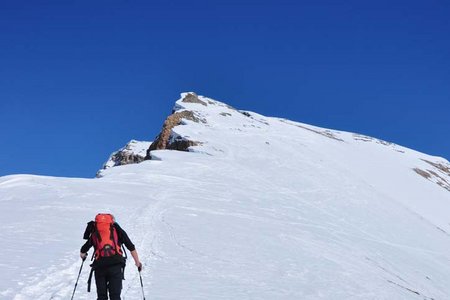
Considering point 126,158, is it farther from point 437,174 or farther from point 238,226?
point 238,226

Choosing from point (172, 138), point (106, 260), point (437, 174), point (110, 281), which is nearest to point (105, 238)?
point (106, 260)

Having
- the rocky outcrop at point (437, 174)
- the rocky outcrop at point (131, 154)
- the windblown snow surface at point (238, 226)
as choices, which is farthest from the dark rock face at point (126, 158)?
the rocky outcrop at point (437, 174)

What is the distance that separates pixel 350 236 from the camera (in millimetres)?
25328

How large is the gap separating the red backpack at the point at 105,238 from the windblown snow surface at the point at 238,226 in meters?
2.25

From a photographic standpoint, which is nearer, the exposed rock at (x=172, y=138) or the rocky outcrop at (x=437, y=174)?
the exposed rock at (x=172, y=138)

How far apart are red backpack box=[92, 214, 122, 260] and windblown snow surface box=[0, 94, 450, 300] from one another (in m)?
2.25

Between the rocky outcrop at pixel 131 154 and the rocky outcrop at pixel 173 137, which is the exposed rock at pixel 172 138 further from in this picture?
the rocky outcrop at pixel 131 154

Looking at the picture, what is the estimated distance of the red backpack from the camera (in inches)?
292

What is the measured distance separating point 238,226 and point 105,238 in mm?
13639

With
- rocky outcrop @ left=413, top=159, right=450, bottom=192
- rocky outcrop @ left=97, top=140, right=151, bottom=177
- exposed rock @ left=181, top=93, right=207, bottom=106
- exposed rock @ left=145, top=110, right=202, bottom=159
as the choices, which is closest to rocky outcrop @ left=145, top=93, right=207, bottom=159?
exposed rock @ left=145, top=110, right=202, bottom=159

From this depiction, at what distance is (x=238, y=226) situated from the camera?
68.3ft

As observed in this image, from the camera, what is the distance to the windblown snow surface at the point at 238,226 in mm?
11758

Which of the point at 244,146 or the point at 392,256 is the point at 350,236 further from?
the point at 244,146

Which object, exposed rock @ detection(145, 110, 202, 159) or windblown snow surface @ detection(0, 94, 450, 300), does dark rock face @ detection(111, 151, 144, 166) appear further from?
windblown snow surface @ detection(0, 94, 450, 300)
